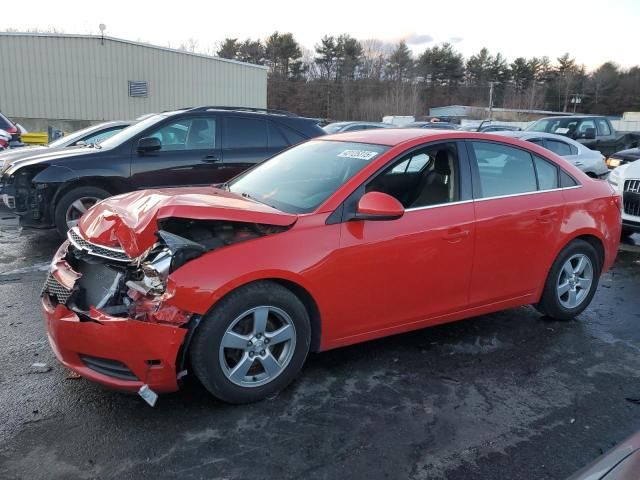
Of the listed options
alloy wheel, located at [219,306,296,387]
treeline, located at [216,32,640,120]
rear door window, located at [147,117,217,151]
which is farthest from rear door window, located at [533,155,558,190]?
treeline, located at [216,32,640,120]

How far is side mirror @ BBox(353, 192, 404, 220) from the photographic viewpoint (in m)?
3.28

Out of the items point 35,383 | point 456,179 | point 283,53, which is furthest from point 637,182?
point 283,53

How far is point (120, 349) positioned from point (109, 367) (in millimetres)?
183

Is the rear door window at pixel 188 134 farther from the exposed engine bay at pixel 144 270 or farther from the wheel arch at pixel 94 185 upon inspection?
the exposed engine bay at pixel 144 270

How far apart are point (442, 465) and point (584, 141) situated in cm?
1459

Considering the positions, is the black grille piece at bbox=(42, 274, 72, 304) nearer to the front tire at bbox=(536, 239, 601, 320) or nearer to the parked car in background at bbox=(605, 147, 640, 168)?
the front tire at bbox=(536, 239, 601, 320)

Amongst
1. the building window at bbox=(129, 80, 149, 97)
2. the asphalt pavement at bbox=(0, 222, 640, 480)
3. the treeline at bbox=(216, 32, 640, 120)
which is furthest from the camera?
the treeline at bbox=(216, 32, 640, 120)

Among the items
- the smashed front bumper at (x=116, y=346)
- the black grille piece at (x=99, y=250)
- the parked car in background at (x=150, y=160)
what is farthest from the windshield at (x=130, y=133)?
the smashed front bumper at (x=116, y=346)

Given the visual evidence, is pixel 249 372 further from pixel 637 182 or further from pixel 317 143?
pixel 637 182

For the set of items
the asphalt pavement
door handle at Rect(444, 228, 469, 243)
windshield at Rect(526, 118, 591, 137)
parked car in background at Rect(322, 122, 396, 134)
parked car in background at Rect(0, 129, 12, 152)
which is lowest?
the asphalt pavement

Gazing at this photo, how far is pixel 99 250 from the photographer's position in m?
3.22

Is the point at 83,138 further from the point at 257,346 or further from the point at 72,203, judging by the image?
the point at 257,346

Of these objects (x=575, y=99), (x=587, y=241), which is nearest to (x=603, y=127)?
(x=587, y=241)

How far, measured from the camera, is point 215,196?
3627 mm
